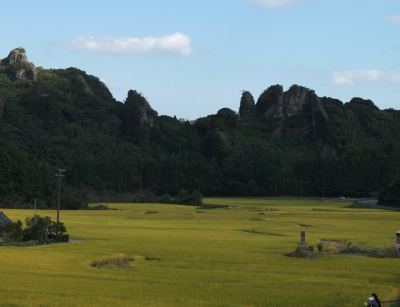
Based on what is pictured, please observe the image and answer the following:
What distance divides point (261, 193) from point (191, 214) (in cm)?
4315

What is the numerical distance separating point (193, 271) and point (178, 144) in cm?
9485

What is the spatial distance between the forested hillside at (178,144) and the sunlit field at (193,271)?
3859 cm

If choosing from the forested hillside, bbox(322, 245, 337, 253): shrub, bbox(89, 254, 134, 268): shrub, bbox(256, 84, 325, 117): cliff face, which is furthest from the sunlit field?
bbox(256, 84, 325, 117): cliff face

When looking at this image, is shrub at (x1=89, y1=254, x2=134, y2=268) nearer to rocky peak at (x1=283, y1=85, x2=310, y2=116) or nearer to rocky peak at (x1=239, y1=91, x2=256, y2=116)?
rocky peak at (x1=283, y1=85, x2=310, y2=116)

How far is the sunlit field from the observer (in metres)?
18.9

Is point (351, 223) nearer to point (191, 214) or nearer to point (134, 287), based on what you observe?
point (191, 214)

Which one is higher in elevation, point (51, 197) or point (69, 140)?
point (69, 140)

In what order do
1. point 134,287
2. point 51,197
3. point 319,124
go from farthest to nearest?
point 319,124 → point 51,197 → point 134,287

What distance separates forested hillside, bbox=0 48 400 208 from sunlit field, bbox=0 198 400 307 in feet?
127

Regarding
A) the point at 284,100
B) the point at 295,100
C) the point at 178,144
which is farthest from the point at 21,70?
the point at 295,100

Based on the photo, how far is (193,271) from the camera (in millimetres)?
24203

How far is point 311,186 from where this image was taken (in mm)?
104812

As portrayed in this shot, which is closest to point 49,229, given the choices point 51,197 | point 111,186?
point 51,197

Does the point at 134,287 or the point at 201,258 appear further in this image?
the point at 201,258
